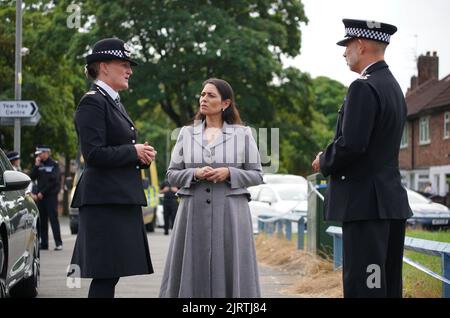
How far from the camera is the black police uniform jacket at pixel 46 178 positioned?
1811cm

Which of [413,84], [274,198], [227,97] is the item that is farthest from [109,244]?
[413,84]

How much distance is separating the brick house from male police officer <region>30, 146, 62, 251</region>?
3085cm

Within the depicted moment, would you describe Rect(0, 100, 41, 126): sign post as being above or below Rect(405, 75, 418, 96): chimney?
below

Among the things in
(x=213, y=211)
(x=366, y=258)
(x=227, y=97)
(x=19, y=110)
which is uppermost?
(x=19, y=110)

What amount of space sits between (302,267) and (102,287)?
7524mm

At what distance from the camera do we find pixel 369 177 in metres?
5.82

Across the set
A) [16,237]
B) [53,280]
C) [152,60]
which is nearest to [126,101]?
[152,60]

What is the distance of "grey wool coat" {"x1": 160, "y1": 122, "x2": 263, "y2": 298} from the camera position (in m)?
6.67

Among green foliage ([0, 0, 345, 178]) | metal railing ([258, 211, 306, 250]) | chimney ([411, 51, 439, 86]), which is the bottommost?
metal railing ([258, 211, 306, 250])

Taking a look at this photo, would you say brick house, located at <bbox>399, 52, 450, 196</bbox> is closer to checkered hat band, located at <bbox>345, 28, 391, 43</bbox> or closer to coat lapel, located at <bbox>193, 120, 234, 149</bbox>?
coat lapel, located at <bbox>193, 120, 234, 149</bbox>

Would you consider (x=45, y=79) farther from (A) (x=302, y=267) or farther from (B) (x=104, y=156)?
(B) (x=104, y=156)

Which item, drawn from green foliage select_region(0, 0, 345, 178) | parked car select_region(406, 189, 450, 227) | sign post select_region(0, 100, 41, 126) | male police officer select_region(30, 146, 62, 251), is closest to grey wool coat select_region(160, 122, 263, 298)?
male police officer select_region(30, 146, 62, 251)

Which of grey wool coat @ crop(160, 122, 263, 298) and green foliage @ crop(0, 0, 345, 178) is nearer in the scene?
grey wool coat @ crop(160, 122, 263, 298)
